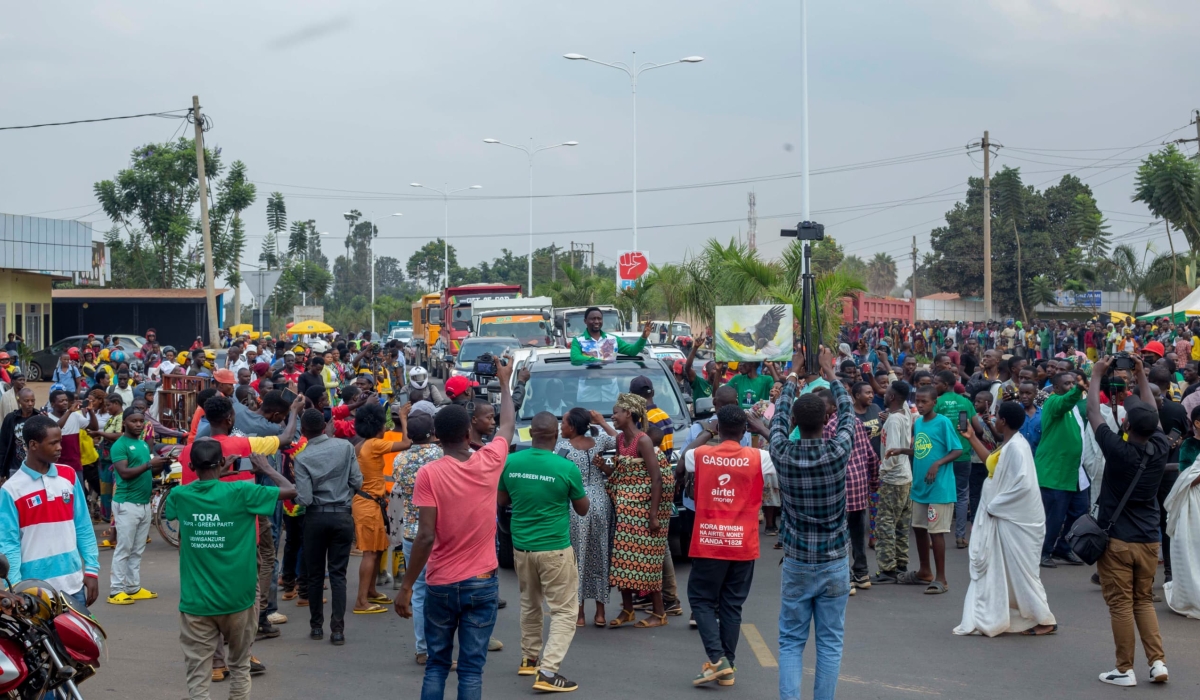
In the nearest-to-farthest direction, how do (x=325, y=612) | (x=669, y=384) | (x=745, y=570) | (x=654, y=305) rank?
(x=745, y=570)
(x=325, y=612)
(x=669, y=384)
(x=654, y=305)

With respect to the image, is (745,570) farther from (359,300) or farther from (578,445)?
(359,300)

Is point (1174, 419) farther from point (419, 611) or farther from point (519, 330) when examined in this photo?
point (519, 330)

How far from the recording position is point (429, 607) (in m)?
5.56

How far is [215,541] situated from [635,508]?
3.13m

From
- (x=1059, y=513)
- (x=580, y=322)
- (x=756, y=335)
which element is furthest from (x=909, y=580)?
(x=580, y=322)

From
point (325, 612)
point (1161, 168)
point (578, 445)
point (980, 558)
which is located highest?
point (1161, 168)

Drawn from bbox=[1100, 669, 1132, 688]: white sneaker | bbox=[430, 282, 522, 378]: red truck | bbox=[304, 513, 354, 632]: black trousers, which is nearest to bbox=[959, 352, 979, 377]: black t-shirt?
bbox=[1100, 669, 1132, 688]: white sneaker

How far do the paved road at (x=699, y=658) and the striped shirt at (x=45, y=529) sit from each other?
4.02 ft

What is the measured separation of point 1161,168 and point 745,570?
107 ft

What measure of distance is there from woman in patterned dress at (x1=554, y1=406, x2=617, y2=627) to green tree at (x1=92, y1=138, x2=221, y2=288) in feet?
130

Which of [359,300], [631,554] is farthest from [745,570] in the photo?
[359,300]

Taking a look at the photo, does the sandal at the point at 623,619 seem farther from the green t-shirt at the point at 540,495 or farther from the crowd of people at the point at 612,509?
the green t-shirt at the point at 540,495

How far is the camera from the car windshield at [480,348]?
24.3 metres

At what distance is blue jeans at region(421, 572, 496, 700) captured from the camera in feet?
18.1
